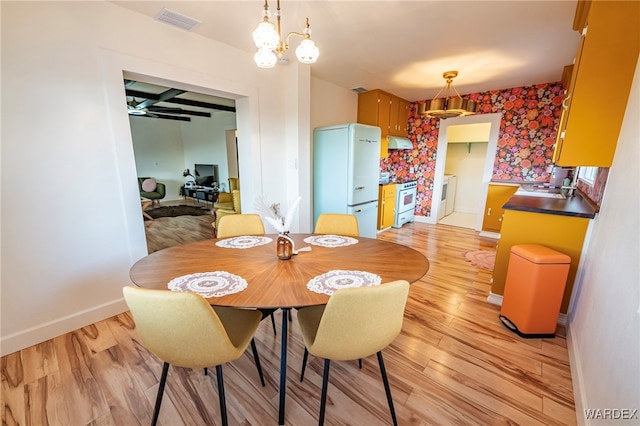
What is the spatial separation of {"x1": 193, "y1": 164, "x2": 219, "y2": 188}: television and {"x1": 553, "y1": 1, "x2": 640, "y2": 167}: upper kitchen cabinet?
24.7 feet

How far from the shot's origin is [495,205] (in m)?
4.32

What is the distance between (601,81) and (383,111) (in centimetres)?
299

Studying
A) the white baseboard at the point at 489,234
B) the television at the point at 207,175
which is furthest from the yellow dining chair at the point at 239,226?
the television at the point at 207,175

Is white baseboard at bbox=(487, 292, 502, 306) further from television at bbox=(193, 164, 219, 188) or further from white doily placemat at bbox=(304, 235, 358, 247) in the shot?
television at bbox=(193, 164, 219, 188)

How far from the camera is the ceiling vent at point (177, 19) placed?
6.57ft

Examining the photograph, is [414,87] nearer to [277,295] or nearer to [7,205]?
[277,295]

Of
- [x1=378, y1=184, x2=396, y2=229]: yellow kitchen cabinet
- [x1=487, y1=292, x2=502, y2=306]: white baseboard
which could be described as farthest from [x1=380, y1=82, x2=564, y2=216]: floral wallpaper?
[x1=487, y1=292, x2=502, y2=306]: white baseboard

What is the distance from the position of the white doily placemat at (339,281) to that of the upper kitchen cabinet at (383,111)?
357 centimetres

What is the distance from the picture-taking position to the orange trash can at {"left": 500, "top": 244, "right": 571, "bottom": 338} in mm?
1798

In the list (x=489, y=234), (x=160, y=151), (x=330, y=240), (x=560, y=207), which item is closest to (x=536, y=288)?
(x=560, y=207)

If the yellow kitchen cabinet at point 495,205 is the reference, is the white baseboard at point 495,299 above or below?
below

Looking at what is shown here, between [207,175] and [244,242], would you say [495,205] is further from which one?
[207,175]

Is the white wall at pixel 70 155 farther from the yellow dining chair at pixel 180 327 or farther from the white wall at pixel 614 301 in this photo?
the white wall at pixel 614 301

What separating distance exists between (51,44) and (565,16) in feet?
12.5
